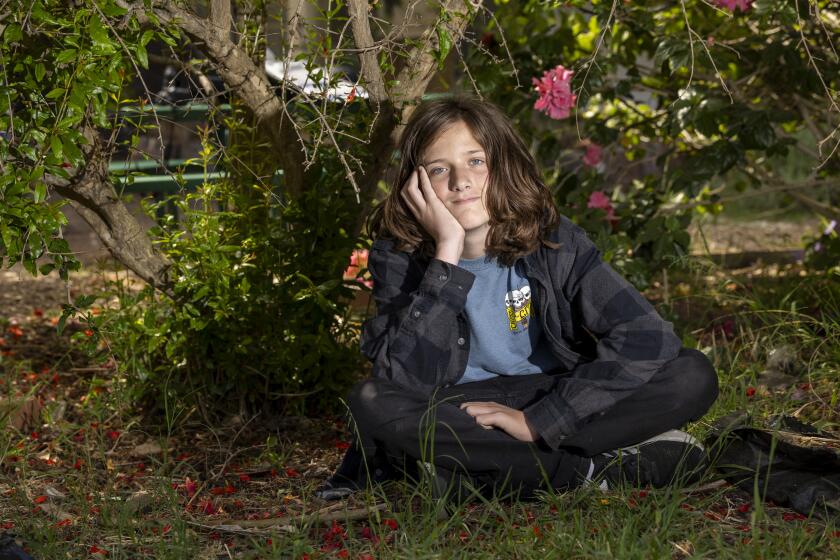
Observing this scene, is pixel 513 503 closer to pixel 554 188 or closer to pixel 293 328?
pixel 293 328

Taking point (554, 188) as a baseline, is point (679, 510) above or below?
below

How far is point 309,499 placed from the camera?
2.71 meters

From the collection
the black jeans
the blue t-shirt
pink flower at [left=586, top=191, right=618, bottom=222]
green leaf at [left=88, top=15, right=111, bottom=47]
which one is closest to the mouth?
the blue t-shirt

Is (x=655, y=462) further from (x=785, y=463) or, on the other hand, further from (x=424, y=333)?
(x=424, y=333)

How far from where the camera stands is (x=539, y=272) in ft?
8.91

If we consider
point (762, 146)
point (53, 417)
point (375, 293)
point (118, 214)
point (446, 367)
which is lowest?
point (53, 417)

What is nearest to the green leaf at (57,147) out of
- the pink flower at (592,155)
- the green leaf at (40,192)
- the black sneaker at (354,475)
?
the green leaf at (40,192)

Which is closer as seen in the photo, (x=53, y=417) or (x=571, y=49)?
(x=53, y=417)

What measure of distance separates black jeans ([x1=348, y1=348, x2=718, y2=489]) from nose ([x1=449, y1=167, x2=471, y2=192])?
21.4 inches

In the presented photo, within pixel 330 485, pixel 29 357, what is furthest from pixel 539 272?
pixel 29 357

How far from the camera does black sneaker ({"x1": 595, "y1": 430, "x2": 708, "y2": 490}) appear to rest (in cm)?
255

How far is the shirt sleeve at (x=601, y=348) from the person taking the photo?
2.52m

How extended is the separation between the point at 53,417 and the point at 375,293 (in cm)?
135

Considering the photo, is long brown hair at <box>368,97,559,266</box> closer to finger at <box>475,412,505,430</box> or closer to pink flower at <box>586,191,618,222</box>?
finger at <box>475,412,505,430</box>
